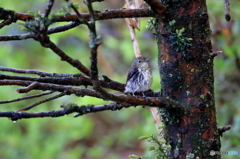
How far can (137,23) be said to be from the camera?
2.28 metres

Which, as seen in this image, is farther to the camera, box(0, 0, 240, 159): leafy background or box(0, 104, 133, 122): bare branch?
box(0, 0, 240, 159): leafy background

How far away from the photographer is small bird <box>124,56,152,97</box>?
2674 mm

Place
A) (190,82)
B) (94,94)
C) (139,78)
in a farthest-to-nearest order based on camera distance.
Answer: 1. (139,78)
2. (190,82)
3. (94,94)

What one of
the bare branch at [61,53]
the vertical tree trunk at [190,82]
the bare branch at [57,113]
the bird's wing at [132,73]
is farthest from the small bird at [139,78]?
the bare branch at [61,53]

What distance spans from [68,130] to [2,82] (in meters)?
5.42

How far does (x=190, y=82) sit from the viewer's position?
163 centimetres

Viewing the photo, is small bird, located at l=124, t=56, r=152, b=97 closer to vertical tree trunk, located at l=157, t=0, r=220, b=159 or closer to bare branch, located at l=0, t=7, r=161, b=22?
vertical tree trunk, located at l=157, t=0, r=220, b=159

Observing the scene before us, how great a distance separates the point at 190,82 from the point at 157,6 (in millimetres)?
422

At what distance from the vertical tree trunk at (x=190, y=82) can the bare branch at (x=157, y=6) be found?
74mm

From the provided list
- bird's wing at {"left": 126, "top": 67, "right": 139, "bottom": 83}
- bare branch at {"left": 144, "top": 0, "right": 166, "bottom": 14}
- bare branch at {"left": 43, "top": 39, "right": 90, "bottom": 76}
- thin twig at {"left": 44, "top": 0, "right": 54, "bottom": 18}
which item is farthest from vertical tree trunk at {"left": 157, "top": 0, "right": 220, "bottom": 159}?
bird's wing at {"left": 126, "top": 67, "right": 139, "bottom": 83}

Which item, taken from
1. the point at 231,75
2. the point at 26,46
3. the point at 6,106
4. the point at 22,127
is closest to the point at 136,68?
the point at 231,75

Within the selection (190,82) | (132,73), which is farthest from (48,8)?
(132,73)

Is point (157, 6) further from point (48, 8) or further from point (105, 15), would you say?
point (48, 8)

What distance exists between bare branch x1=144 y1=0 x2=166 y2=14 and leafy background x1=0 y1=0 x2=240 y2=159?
2497 millimetres
